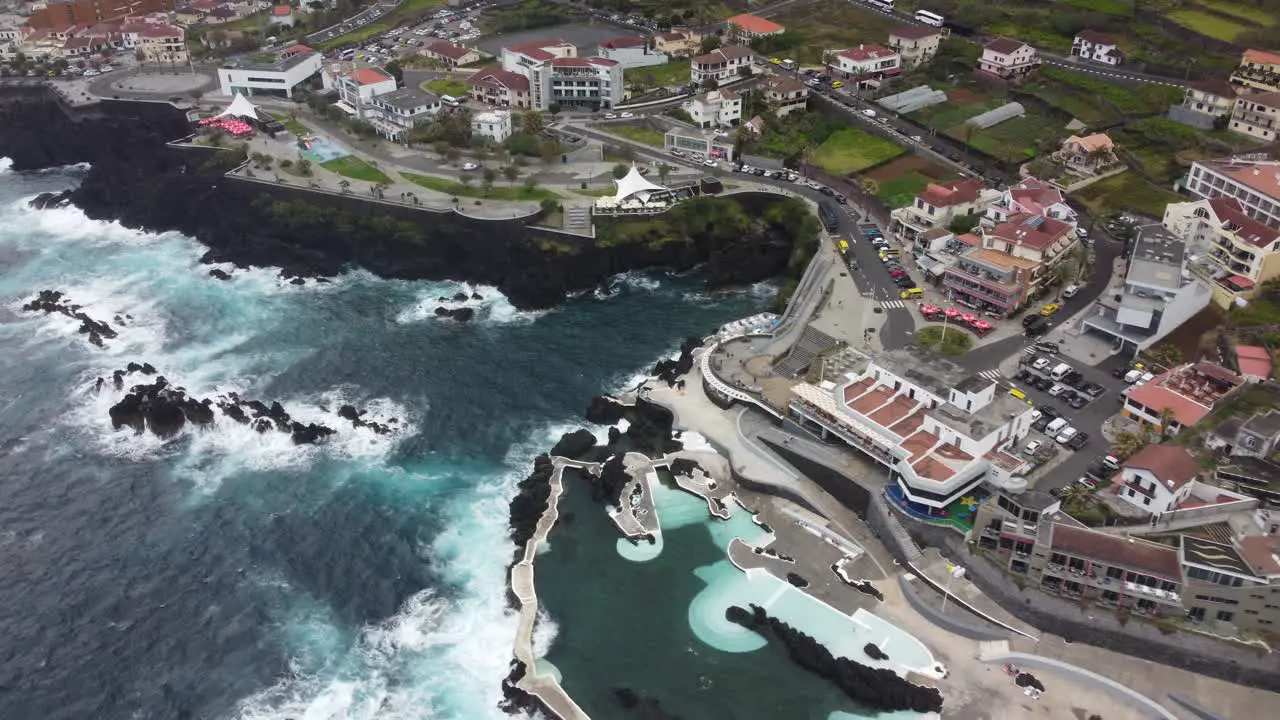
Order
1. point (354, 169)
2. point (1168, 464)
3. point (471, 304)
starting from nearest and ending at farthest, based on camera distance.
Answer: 1. point (1168, 464)
2. point (471, 304)
3. point (354, 169)

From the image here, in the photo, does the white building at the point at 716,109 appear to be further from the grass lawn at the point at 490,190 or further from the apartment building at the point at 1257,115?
the apartment building at the point at 1257,115

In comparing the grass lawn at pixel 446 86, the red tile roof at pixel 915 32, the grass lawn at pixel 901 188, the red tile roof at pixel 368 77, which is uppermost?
the red tile roof at pixel 915 32

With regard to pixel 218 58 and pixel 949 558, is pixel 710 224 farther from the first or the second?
pixel 218 58

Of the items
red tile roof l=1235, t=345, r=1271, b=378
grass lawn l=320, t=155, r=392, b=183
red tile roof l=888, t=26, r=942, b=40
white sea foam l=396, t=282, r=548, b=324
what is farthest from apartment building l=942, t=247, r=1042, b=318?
grass lawn l=320, t=155, r=392, b=183

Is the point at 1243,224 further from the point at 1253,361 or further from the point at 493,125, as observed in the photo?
the point at 493,125

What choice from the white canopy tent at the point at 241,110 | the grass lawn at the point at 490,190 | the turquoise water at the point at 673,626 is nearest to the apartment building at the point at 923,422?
the turquoise water at the point at 673,626

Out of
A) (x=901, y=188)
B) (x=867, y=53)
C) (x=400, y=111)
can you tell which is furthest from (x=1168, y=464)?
(x=400, y=111)

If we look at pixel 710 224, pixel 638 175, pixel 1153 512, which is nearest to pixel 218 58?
pixel 638 175
